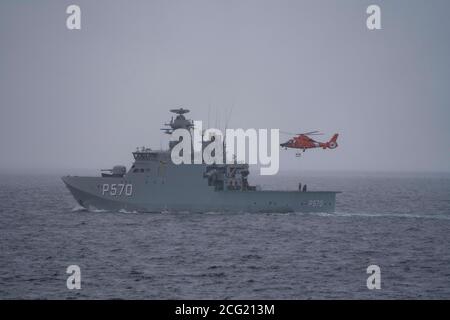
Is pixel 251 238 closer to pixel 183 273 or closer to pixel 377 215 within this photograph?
pixel 183 273

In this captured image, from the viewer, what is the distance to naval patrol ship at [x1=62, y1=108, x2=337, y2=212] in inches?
1505

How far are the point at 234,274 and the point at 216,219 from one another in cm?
1588

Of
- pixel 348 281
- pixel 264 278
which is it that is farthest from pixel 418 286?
pixel 264 278

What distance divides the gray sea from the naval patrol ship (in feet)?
2.58

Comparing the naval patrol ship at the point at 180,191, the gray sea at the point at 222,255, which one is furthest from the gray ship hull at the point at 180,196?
the gray sea at the point at 222,255

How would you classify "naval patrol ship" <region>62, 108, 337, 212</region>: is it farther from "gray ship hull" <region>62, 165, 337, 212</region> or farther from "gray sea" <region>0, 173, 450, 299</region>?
"gray sea" <region>0, 173, 450, 299</region>

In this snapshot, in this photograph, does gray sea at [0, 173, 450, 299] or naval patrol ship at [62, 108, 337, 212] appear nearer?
gray sea at [0, 173, 450, 299]

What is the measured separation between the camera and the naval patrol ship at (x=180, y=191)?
3822cm

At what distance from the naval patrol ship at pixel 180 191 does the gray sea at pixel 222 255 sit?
0.79m

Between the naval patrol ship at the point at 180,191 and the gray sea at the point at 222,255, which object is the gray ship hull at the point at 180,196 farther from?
the gray sea at the point at 222,255

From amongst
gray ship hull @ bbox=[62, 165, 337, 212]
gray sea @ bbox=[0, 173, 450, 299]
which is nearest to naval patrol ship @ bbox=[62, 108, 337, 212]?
gray ship hull @ bbox=[62, 165, 337, 212]

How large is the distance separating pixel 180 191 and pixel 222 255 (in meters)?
12.9

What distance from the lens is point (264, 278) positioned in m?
21.3

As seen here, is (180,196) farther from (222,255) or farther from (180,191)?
(222,255)
